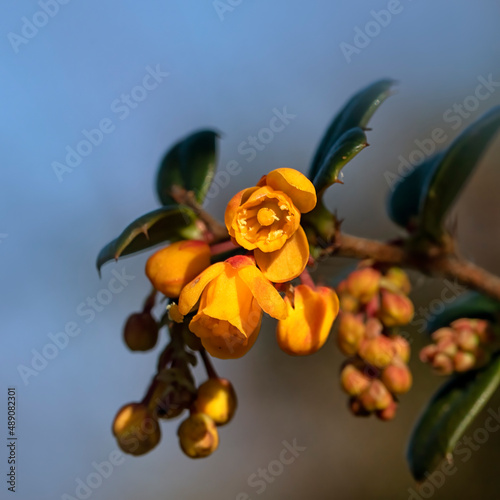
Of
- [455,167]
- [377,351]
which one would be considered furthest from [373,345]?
[455,167]

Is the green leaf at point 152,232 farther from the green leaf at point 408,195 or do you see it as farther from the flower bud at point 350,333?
the green leaf at point 408,195

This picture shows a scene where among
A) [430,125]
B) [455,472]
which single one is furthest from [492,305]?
[430,125]

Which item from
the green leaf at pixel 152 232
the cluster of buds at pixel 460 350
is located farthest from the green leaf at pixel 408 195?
the green leaf at pixel 152 232

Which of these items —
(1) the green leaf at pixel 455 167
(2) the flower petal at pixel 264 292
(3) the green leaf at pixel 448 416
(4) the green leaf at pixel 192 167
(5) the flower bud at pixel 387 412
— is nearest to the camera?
(2) the flower petal at pixel 264 292

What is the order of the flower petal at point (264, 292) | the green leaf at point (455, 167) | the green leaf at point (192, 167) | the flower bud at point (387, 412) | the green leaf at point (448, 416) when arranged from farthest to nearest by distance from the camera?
the green leaf at point (192, 167)
the flower bud at point (387, 412)
the green leaf at point (448, 416)
the green leaf at point (455, 167)
the flower petal at point (264, 292)

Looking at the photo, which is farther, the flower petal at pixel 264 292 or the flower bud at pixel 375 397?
the flower bud at pixel 375 397

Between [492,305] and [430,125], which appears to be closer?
[492,305]

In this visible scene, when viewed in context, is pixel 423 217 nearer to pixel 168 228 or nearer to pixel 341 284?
pixel 341 284
